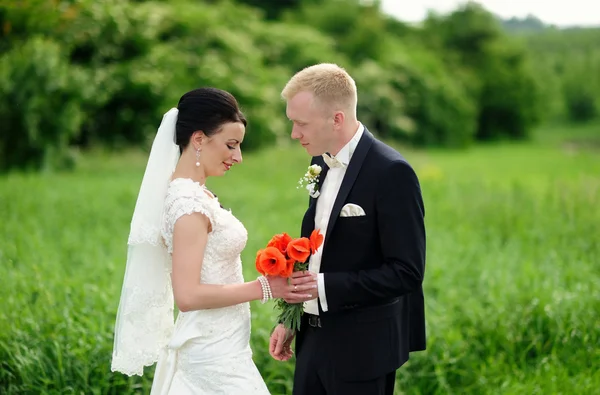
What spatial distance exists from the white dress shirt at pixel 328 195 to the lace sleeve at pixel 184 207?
0.49 meters

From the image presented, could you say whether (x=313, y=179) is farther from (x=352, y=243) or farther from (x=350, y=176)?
(x=352, y=243)

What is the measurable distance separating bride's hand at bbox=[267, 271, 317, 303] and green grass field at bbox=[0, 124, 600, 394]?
1.88 metres

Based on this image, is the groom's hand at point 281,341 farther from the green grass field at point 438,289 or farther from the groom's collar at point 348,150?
the green grass field at point 438,289

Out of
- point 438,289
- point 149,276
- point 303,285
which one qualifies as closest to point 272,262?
point 303,285

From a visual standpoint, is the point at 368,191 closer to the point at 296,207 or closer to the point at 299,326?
the point at 299,326

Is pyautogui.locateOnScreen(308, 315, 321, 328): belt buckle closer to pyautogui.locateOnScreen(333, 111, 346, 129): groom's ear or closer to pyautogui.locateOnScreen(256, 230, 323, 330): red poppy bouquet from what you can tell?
pyautogui.locateOnScreen(256, 230, 323, 330): red poppy bouquet

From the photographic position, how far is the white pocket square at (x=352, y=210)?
3.09m

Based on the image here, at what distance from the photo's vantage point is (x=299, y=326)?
3.27 m

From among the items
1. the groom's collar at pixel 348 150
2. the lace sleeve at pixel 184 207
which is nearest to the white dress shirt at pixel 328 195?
the groom's collar at pixel 348 150

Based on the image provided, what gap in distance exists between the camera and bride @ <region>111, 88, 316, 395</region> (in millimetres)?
3068

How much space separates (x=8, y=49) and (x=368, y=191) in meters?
15.1

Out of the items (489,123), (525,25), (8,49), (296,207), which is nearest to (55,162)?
(8,49)

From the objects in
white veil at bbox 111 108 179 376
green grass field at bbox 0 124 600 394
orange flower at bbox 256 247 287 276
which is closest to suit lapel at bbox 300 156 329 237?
orange flower at bbox 256 247 287 276

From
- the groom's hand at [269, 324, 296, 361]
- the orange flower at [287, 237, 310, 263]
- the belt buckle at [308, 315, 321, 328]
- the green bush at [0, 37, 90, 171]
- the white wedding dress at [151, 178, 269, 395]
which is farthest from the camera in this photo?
the green bush at [0, 37, 90, 171]
